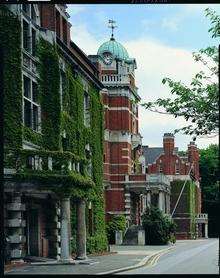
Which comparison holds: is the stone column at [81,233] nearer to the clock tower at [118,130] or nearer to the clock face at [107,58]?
the clock tower at [118,130]

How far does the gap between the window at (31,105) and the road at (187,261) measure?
588 cm

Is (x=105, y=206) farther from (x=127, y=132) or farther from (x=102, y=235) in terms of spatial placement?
(x=127, y=132)

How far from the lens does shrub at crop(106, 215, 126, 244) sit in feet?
70.7

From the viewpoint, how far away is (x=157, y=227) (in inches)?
831

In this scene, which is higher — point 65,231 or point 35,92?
point 35,92

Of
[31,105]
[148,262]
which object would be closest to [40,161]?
[31,105]

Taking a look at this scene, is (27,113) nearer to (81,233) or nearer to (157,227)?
(81,233)

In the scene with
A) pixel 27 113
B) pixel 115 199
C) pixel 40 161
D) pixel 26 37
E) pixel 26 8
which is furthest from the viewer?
pixel 115 199

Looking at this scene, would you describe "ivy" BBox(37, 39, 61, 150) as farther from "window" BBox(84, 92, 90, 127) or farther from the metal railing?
"window" BBox(84, 92, 90, 127)

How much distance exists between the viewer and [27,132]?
21219mm

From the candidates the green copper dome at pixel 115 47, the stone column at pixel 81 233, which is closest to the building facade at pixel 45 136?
the stone column at pixel 81 233

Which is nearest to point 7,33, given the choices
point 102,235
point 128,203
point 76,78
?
point 76,78

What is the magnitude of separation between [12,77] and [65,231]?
5.10m

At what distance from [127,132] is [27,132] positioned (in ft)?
11.1
